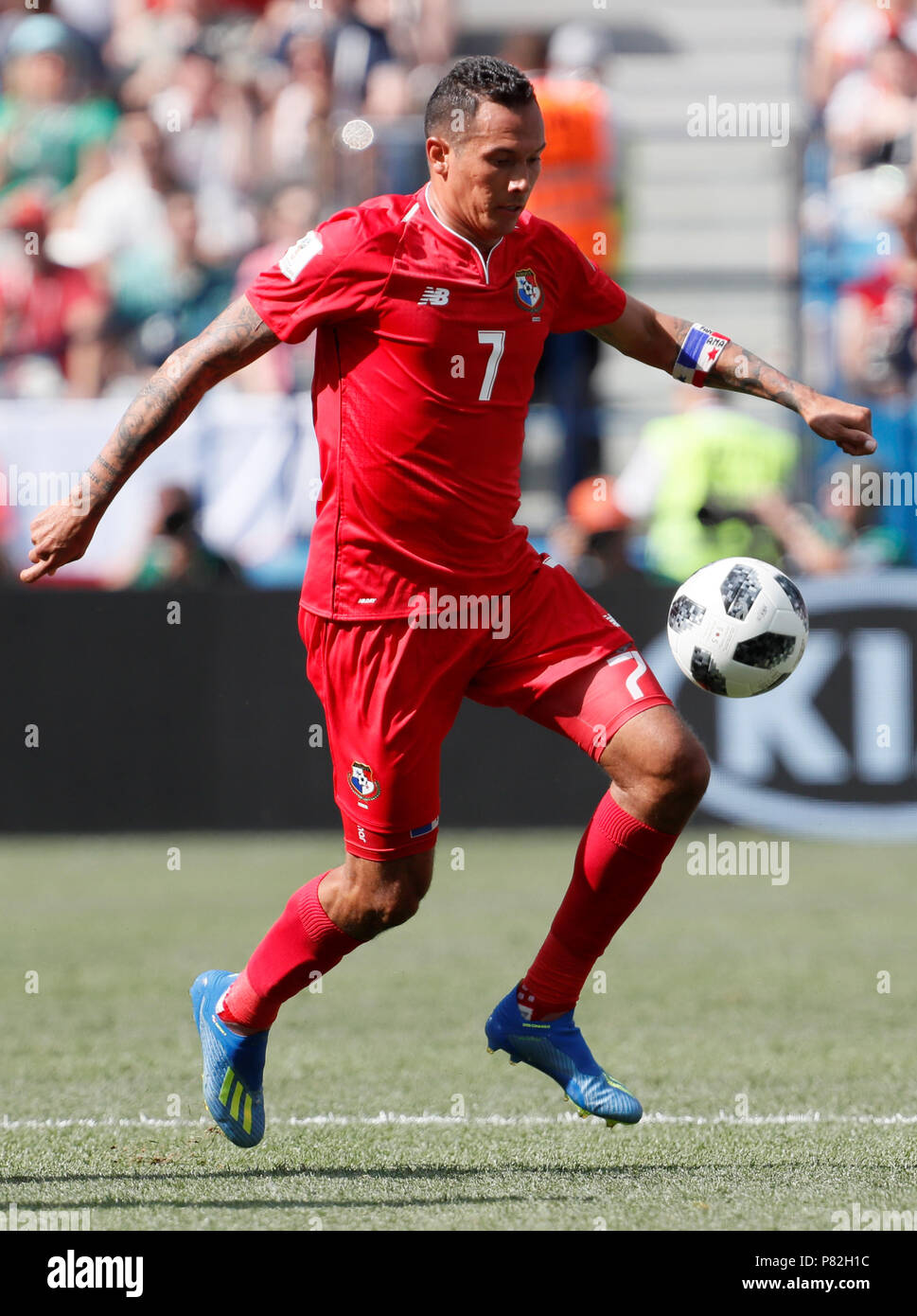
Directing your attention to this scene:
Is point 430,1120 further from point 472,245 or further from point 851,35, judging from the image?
point 851,35

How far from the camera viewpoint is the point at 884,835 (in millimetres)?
10344

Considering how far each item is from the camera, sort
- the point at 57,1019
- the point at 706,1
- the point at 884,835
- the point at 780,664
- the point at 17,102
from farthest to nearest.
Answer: the point at 706,1 → the point at 17,102 → the point at 884,835 → the point at 57,1019 → the point at 780,664

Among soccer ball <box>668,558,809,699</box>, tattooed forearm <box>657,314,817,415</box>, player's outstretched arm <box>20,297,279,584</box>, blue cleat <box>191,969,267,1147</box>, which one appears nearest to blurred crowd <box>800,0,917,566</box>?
tattooed forearm <box>657,314,817,415</box>

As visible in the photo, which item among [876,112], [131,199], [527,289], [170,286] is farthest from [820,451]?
[527,289]

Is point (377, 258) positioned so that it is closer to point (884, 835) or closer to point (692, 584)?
point (692, 584)

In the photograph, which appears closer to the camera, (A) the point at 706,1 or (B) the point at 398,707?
(B) the point at 398,707

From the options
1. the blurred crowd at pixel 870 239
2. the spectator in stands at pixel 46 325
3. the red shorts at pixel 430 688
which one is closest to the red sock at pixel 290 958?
the red shorts at pixel 430 688

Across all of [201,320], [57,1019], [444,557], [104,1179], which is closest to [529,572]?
[444,557]

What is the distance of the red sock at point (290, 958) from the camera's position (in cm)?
462

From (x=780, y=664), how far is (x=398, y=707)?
0.97m

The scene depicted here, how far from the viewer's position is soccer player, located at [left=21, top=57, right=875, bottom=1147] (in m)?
4.37

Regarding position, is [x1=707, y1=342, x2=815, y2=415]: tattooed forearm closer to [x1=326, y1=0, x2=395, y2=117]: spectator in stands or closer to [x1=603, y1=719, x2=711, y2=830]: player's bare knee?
[x1=603, y1=719, x2=711, y2=830]: player's bare knee

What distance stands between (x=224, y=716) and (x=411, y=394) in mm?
6177

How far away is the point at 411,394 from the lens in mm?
4496
